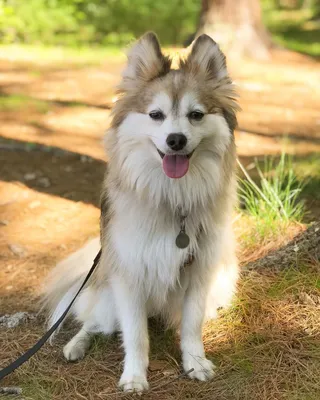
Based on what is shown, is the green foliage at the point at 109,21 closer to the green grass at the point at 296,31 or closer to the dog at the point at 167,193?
the green grass at the point at 296,31

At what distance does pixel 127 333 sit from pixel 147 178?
772 millimetres

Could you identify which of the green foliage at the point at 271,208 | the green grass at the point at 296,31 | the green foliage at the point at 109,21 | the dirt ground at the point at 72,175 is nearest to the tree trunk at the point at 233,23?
the dirt ground at the point at 72,175

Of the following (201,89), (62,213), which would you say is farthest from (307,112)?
(201,89)

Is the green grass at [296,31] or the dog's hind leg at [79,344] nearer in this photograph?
the dog's hind leg at [79,344]

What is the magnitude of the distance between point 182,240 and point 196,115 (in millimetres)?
589

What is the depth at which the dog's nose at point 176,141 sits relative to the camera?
91.9 inches

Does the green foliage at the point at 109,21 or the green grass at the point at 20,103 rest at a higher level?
the green foliage at the point at 109,21

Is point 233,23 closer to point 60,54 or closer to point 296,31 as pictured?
point 60,54

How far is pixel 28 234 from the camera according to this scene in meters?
4.10

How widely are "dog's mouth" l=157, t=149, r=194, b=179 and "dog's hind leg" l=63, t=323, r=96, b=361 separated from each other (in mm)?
993

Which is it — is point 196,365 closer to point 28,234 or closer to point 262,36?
point 28,234

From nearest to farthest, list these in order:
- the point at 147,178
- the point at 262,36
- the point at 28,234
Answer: the point at 147,178 < the point at 28,234 < the point at 262,36

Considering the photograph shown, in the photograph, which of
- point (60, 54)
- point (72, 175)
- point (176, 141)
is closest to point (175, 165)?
point (176, 141)

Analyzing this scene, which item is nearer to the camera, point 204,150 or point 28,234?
point 204,150
